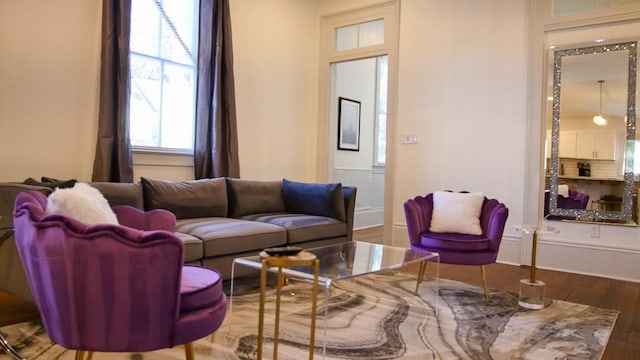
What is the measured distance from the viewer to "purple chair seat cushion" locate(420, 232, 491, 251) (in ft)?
10.1

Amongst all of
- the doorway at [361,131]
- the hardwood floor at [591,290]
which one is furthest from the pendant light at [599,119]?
the doorway at [361,131]

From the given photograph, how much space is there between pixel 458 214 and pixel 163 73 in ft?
9.40

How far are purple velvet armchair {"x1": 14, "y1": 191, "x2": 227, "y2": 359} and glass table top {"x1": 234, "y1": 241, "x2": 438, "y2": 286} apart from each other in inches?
25.7

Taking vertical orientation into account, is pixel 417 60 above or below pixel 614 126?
above

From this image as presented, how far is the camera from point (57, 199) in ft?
4.91

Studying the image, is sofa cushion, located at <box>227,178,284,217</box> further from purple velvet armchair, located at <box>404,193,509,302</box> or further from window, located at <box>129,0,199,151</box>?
purple velvet armchair, located at <box>404,193,509,302</box>

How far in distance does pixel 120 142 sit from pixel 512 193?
11.6 feet

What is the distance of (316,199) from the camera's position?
410cm

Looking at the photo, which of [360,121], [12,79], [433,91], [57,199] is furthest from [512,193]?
[12,79]

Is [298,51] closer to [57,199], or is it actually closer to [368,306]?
[368,306]

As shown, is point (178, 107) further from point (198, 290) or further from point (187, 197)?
point (198, 290)

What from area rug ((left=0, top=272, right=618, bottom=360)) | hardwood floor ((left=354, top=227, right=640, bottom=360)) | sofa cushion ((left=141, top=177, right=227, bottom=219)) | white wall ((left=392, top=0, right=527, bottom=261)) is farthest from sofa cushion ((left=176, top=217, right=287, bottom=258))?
white wall ((left=392, top=0, right=527, bottom=261))

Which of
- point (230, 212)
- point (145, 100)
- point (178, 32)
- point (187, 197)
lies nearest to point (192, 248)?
point (187, 197)

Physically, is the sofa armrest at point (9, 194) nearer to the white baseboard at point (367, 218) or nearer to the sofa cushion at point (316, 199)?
the sofa cushion at point (316, 199)
